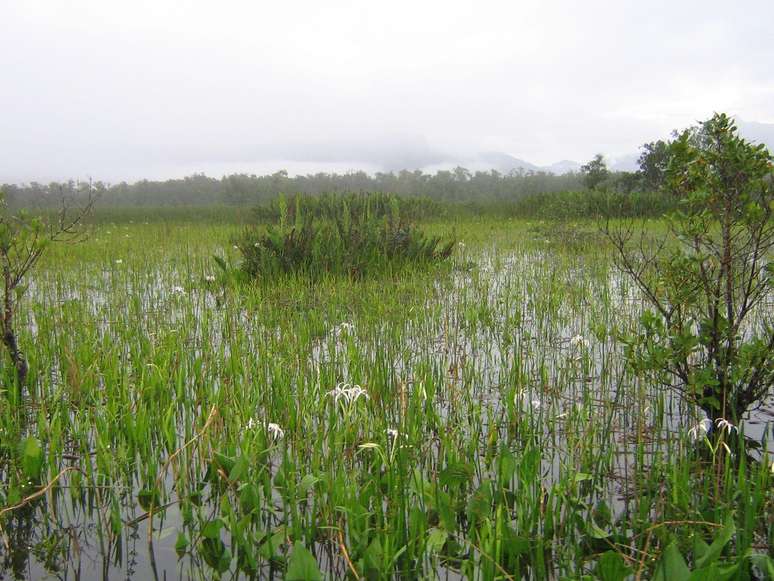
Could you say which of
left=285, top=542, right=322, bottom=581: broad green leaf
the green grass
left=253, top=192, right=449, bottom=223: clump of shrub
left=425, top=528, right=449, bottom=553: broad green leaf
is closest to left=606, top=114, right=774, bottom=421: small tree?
the green grass

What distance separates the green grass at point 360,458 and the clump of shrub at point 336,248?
208 cm

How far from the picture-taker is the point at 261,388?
11.7 feet

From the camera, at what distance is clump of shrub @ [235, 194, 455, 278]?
7574 mm

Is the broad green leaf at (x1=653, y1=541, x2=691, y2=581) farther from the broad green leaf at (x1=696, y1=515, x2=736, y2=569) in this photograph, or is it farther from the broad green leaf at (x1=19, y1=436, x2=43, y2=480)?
the broad green leaf at (x1=19, y1=436, x2=43, y2=480)

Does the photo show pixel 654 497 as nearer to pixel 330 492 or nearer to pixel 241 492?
pixel 330 492

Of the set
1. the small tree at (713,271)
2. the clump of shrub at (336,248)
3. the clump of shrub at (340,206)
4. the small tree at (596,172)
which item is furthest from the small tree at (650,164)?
the small tree at (713,271)

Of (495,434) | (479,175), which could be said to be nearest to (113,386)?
(495,434)

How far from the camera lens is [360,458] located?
9.16 feet

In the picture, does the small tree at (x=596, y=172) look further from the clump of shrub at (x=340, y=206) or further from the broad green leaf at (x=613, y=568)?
the broad green leaf at (x=613, y=568)

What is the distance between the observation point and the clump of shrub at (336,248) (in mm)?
7574

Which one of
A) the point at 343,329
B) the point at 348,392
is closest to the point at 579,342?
the point at 343,329

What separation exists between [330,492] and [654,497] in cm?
130

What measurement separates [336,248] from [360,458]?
17.0ft

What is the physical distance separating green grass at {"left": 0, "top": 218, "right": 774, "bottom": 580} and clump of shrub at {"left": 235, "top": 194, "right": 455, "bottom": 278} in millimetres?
2078
